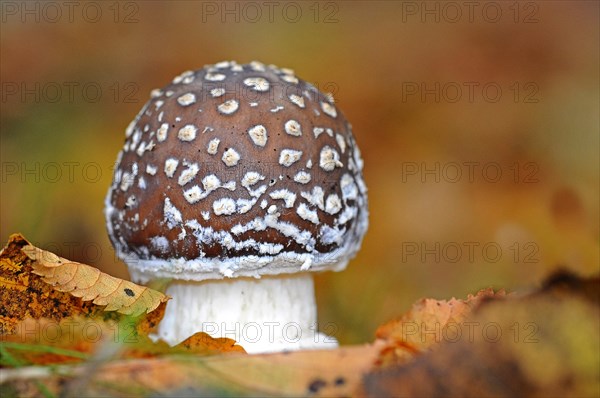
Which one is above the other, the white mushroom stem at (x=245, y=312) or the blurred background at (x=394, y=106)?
the blurred background at (x=394, y=106)

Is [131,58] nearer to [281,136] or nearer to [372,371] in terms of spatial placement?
[281,136]

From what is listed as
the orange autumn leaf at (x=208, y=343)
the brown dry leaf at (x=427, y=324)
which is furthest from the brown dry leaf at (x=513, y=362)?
the orange autumn leaf at (x=208, y=343)

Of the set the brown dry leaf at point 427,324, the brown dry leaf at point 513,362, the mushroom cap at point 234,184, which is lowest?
the brown dry leaf at point 427,324

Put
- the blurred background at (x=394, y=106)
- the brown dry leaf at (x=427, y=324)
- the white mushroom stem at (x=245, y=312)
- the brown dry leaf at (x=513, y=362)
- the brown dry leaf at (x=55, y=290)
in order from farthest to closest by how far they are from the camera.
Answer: the blurred background at (x=394, y=106) → the white mushroom stem at (x=245, y=312) → the brown dry leaf at (x=55, y=290) → the brown dry leaf at (x=427, y=324) → the brown dry leaf at (x=513, y=362)

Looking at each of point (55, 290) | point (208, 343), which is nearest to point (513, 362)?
point (208, 343)

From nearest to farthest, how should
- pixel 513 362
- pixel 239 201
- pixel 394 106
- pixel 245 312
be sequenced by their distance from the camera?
pixel 513 362 < pixel 239 201 < pixel 245 312 < pixel 394 106

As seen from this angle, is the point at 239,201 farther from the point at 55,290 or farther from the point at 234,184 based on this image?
the point at 55,290

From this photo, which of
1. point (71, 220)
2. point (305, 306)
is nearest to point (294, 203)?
point (305, 306)

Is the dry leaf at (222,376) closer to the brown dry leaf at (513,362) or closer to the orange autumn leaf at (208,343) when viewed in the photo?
the brown dry leaf at (513,362)
